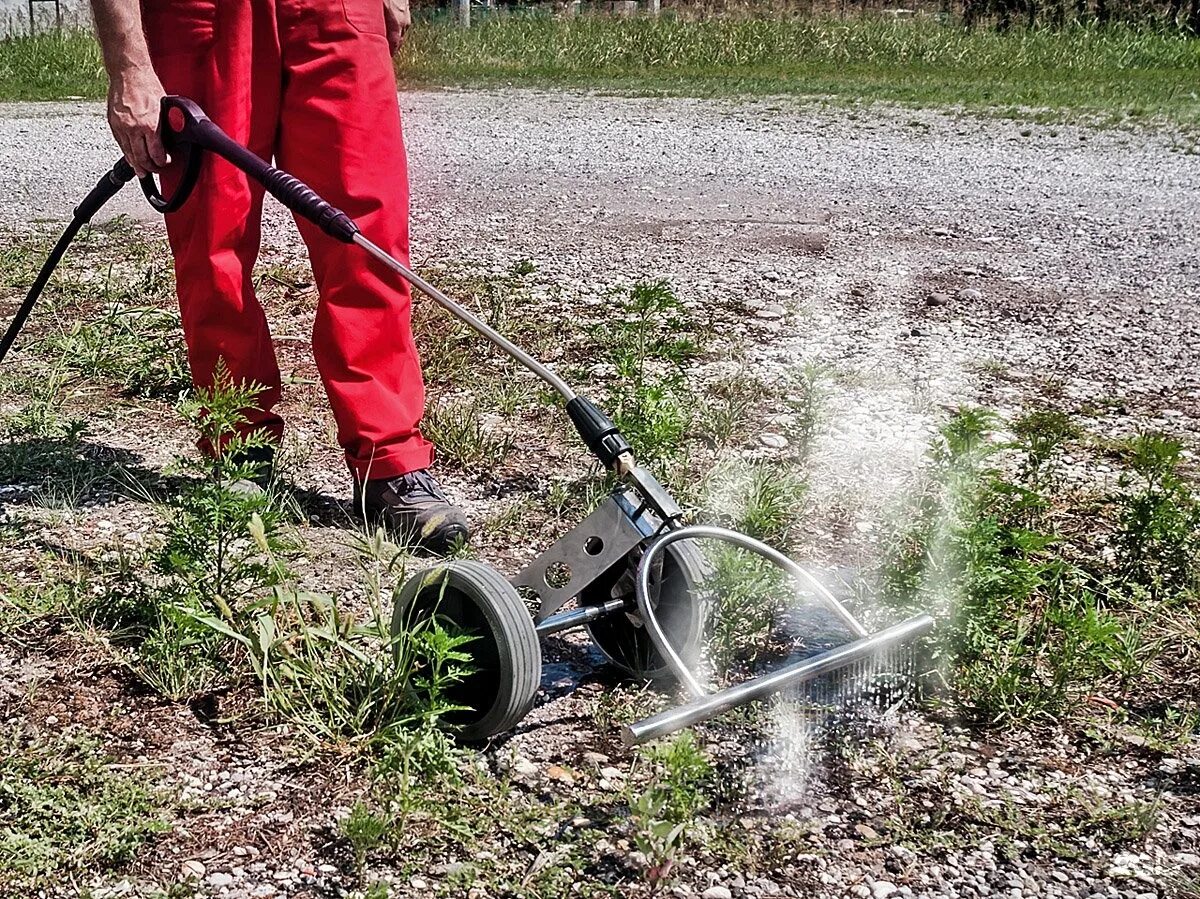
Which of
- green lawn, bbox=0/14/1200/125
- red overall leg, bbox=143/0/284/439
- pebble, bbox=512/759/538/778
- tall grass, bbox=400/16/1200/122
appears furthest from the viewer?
tall grass, bbox=400/16/1200/122

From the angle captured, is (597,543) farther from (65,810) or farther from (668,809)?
(65,810)

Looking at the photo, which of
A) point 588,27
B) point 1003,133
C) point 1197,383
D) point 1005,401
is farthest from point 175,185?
point 588,27

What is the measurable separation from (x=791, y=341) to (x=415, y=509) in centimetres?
203

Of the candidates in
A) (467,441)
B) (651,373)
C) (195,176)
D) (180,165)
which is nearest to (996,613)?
(467,441)

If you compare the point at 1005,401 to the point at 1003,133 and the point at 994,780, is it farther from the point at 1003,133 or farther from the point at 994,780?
the point at 1003,133

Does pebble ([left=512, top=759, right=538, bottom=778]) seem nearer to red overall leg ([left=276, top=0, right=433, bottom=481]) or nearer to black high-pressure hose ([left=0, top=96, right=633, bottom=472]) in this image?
black high-pressure hose ([left=0, top=96, right=633, bottom=472])

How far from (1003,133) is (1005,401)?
19.8ft

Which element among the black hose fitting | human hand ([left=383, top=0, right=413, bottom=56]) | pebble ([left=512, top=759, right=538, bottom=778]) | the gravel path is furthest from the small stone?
human hand ([left=383, top=0, right=413, bottom=56])

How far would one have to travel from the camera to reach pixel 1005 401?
434cm

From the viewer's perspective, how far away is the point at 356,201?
3.32m

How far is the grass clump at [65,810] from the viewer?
2.19m

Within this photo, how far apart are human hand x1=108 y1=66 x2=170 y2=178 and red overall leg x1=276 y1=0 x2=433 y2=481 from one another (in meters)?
0.36

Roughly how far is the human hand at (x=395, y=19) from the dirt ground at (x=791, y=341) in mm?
1197

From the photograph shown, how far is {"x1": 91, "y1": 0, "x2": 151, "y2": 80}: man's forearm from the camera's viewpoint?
9.92 feet
